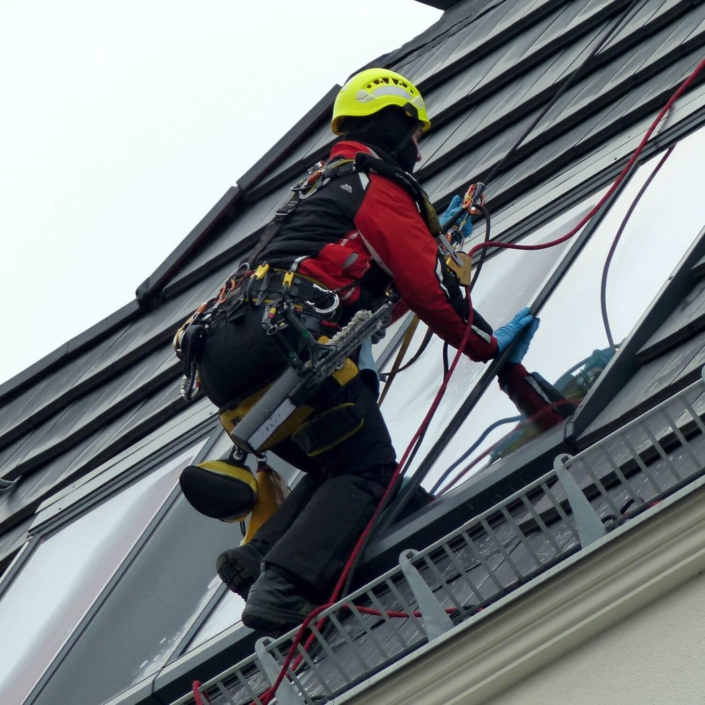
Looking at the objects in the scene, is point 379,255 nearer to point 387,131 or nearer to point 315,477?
point 387,131

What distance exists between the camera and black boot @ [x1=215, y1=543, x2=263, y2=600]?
16.2 feet

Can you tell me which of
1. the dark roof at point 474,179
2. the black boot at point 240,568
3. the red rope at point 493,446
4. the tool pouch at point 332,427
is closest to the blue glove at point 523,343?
the red rope at point 493,446

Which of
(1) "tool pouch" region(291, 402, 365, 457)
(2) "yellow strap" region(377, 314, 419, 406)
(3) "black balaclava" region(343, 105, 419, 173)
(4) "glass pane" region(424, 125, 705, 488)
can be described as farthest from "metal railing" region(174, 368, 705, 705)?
(3) "black balaclava" region(343, 105, 419, 173)

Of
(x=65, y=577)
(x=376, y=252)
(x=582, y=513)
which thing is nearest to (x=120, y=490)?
(x=65, y=577)

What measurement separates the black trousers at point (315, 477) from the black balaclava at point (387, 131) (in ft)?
2.98

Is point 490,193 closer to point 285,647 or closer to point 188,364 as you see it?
point 188,364

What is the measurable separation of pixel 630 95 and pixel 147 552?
278 centimetres

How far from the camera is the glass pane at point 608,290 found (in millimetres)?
4719

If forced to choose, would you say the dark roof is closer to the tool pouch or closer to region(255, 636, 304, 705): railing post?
the tool pouch

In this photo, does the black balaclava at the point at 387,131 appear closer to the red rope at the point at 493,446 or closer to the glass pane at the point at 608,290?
the glass pane at the point at 608,290

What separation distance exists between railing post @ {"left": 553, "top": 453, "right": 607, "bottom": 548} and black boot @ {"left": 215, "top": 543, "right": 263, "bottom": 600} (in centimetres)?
172

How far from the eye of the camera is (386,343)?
20.4 ft

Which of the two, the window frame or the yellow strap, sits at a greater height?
the window frame

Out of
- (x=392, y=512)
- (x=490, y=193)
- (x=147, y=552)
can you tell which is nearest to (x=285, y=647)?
(x=392, y=512)
